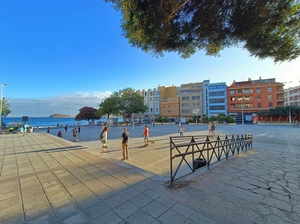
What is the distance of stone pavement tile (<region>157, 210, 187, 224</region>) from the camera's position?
7.09 ft

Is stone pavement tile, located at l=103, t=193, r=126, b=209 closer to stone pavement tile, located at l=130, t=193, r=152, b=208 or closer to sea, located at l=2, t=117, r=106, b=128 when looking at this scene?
stone pavement tile, located at l=130, t=193, r=152, b=208

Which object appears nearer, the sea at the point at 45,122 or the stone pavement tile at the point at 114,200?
the stone pavement tile at the point at 114,200

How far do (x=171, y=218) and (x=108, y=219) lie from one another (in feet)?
3.35

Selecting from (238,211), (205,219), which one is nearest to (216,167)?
(238,211)

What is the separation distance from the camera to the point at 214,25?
4.41 metres

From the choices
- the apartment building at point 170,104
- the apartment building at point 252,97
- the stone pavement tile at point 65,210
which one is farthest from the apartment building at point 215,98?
the stone pavement tile at point 65,210

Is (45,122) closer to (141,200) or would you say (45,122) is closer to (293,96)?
(141,200)

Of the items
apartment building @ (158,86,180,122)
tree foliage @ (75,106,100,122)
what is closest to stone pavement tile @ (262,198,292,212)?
tree foliage @ (75,106,100,122)

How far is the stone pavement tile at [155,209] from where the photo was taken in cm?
235

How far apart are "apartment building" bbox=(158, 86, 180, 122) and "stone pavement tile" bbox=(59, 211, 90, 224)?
60221 millimetres

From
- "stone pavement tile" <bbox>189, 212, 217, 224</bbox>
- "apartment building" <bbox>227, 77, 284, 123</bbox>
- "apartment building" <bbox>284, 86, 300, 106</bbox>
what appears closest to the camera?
"stone pavement tile" <bbox>189, 212, 217, 224</bbox>

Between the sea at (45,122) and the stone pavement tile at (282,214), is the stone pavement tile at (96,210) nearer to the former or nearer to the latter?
the stone pavement tile at (282,214)

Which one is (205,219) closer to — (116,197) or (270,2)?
(116,197)

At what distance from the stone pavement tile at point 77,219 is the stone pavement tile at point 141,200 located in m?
0.86
